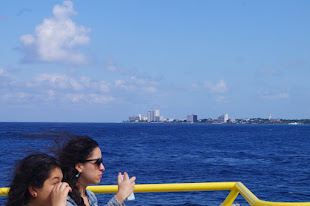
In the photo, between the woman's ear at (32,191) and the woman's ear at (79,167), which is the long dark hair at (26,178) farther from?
the woman's ear at (79,167)

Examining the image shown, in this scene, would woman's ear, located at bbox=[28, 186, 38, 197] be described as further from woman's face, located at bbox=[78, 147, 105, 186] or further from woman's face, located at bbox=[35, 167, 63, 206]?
woman's face, located at bbox=[78, 147, 105, 186]

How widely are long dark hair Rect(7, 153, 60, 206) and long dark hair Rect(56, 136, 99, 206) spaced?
679mm

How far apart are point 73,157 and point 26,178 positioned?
76cm

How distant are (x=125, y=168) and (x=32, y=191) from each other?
1219 inches

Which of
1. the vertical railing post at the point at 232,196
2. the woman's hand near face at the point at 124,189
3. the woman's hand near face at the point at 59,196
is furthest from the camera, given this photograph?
the vertical railing post at the point at 232,196

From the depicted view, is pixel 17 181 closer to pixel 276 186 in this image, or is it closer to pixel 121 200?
pixel 121 200

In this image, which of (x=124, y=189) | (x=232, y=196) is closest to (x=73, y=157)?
(x=124, y=189)

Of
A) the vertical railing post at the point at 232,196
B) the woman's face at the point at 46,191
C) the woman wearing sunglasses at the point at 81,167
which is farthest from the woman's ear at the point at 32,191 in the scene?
the vertical railing post at the point at 232,196

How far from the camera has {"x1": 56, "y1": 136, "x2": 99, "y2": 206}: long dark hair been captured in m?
2.76

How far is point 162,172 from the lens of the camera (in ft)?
97.7

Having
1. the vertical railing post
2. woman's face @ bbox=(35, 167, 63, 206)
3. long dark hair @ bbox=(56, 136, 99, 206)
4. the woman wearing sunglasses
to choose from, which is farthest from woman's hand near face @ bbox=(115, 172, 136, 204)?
the vertical railing post

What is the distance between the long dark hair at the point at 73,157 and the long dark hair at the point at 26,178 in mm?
679

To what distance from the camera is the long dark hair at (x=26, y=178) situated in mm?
2027

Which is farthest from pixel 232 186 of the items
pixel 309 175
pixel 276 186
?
pixel 309 175
